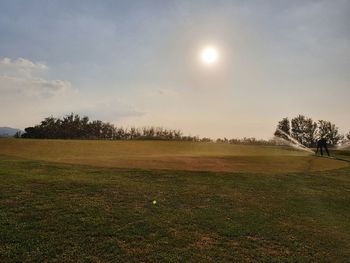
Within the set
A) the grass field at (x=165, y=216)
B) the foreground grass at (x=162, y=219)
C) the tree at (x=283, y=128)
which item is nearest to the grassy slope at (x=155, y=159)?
the grass field at (x=165, y=216)

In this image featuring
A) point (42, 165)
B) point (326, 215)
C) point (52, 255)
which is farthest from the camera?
point (42, 165)

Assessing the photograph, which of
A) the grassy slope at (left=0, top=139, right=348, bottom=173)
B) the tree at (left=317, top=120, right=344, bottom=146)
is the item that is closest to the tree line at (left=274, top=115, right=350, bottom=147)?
the tree at (left=317, top=120, right=344, bottom=146)

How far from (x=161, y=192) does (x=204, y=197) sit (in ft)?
4.99

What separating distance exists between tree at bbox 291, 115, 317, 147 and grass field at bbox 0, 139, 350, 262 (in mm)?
92477

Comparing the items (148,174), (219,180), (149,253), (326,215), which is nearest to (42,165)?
(148,174)

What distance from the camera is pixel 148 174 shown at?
56.1ft

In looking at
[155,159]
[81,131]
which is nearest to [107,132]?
[81,131]

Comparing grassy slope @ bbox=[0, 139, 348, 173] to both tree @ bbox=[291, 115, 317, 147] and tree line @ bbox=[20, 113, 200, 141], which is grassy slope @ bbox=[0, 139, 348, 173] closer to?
tree line @ bbox=[20, 113, 200, 141]

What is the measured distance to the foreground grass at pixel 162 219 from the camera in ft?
28.7

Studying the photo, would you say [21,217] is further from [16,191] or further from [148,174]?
[148,174]

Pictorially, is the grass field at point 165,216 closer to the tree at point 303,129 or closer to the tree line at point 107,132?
the tree line at point 107,132

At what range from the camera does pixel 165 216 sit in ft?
36.6

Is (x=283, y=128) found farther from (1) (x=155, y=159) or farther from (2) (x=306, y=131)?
(1) (x=155, y=159)

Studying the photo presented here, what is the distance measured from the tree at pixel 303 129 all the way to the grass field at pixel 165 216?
9248 centimetres
